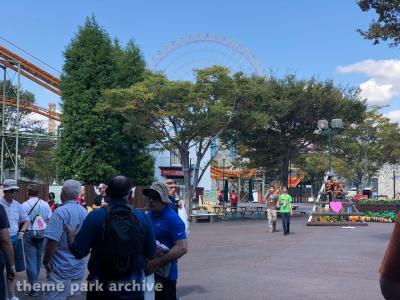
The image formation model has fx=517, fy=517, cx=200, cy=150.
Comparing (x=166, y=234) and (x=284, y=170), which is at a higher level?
(x=284, y=170)

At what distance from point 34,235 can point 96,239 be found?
5.14m

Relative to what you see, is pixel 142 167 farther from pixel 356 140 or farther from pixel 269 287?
pixel 269 287

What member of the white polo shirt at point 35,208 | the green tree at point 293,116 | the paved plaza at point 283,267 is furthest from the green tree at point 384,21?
the green tree at point 293,116

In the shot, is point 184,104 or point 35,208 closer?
point 35,208

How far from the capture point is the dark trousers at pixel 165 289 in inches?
192

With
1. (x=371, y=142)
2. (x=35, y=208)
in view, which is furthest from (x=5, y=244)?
(x=371, y=142)

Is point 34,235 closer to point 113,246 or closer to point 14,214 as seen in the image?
point 14,214

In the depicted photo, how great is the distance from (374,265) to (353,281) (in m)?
2.23

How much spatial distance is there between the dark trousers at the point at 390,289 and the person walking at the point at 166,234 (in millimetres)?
2848

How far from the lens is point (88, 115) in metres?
33.8

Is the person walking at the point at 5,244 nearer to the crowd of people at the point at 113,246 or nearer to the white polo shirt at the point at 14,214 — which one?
the crowd of people at the point at 113,246

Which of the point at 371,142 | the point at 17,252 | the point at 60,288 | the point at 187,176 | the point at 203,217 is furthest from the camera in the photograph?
the point at 371,142

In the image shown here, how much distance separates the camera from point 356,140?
1874 inches

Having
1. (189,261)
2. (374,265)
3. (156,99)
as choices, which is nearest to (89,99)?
(156,99)
